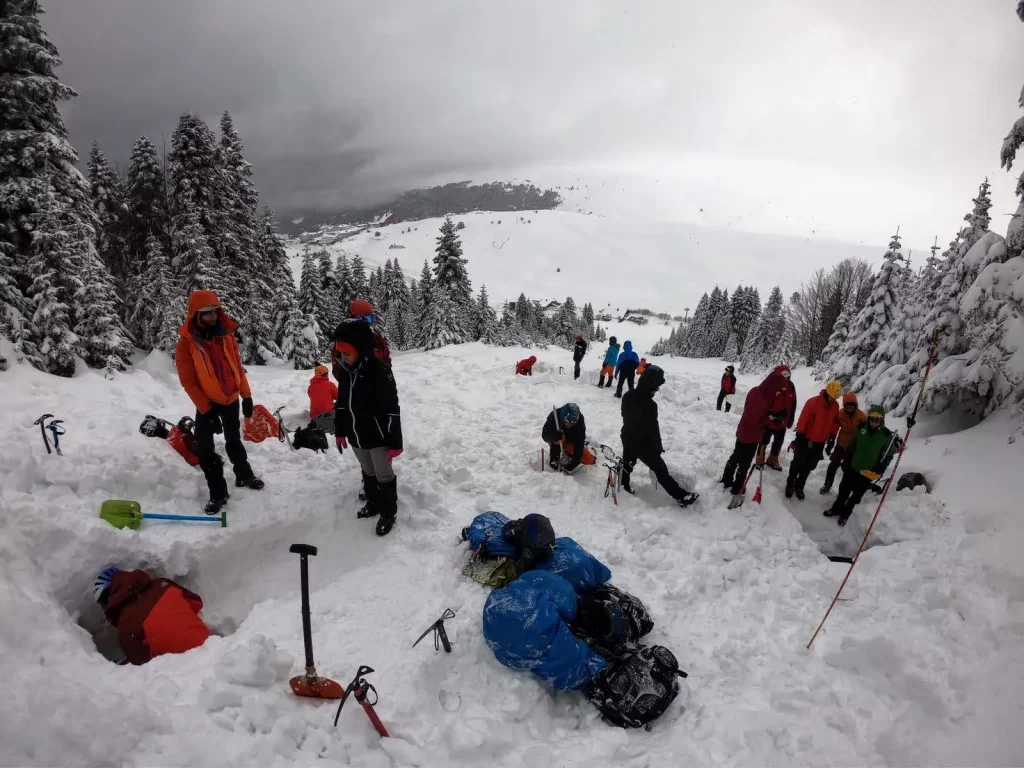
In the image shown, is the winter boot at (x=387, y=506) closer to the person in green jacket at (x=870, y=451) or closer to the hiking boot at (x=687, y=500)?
the hiking boot at (x=687, y=500)

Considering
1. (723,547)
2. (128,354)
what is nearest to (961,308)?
(723,547)

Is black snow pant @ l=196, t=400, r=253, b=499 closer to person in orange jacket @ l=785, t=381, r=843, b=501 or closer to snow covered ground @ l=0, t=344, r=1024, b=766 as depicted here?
snow covered ground @ l=0, t=344, r=1024, b=766

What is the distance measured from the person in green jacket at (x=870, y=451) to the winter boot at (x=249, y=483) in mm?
8228

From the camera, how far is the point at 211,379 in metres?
5.20

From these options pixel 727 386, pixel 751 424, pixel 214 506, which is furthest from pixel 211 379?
pixel 727 386

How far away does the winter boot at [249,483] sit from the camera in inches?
233

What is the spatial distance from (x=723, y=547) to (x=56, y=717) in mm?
6319

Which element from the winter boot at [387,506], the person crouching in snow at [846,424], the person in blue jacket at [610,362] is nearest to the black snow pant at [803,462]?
the person crouching in snow at [846,424]

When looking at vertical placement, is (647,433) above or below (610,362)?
above

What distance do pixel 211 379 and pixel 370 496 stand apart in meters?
2.23

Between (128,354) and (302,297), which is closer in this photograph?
(128,354)

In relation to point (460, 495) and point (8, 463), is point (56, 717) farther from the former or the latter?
point (460, 495)

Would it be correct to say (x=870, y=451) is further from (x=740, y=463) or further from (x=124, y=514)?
(x=124, y=514)

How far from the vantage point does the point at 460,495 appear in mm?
7090
